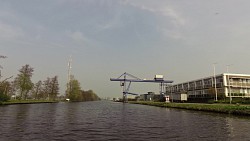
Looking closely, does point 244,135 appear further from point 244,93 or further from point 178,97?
point 178,97

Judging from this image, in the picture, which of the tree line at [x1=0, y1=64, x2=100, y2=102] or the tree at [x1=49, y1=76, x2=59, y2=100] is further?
the tree at [x1=49, y1=76, x2=59, y2=100]

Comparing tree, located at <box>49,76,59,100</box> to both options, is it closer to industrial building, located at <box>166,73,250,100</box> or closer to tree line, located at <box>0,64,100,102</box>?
tree line, located at <box>0,64,100,102</box>

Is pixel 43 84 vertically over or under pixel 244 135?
over

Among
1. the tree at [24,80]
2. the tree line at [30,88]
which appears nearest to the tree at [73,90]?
the tree line at [30,88]

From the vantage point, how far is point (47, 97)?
132 metres

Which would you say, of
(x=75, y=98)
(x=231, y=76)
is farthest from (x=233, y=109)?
(x=75, y=98)

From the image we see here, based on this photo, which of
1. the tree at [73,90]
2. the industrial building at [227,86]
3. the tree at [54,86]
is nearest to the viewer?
the industrial building at [227,86]

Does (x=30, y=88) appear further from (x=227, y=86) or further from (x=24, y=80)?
(x=227, y=86)

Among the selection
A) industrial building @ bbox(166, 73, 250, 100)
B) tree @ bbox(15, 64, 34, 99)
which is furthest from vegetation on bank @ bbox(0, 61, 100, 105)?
industrial building @ bbox(166, 73, 250, 100)

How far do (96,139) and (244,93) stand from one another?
271 feet

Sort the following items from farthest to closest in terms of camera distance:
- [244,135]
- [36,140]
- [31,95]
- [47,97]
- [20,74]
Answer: [47,97]
[31,95]
[20,74]
[244,135]
[36,140]

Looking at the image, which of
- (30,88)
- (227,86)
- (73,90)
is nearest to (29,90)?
(30,88)

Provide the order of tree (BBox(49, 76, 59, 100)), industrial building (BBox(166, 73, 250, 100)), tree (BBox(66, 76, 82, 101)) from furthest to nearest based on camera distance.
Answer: tree (BBox(66, 76, 82, 101))
tree (BBox(49, 76, 59, 100))
industrial building (BBox(166, 73, 250, 100))

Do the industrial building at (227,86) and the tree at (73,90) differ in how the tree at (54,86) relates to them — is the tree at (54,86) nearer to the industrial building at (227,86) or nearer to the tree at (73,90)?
the tree at (73,90)
